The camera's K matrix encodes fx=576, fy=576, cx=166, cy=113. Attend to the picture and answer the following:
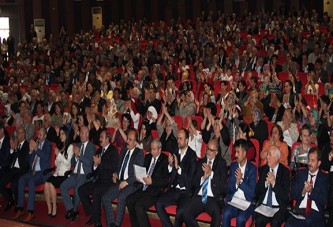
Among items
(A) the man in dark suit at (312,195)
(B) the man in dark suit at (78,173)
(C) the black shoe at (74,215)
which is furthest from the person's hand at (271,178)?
(C) the black shoe at (74,215)

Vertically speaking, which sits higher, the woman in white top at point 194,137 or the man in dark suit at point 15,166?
the woman in white top at point 194,137

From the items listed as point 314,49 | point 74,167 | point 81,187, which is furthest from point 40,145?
point 314,49

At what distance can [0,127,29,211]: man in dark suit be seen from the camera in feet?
23.7

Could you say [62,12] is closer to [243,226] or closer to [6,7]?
[6,7]

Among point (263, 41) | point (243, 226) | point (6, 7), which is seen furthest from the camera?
point (6, 7)

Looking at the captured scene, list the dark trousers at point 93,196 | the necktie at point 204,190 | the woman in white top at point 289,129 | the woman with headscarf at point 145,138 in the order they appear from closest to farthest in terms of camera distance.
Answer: the necktie at point 204,190 < the dark trousers at point 93,196 < the woman in white top at point 289,129 < the woman with headscarf at point 145,138

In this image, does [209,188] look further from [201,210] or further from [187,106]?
[187,106]

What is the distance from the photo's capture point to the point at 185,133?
6090 millimetres

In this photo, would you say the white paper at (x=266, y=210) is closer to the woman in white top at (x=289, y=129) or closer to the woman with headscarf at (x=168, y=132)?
the woman with headscarf at (x=168, y=132)

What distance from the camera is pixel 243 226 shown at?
17.3ft

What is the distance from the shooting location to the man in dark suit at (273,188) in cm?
513

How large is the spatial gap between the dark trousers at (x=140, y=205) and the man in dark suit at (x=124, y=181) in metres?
0.12

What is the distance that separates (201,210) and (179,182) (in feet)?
1.71

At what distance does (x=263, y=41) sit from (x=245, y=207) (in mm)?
7493
